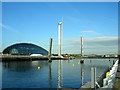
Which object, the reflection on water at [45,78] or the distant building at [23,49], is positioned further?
the distant building at [23,49]

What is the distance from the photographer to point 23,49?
15288 centimetres

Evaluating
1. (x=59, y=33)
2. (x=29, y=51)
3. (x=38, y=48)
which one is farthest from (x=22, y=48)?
(x=59, y=33)

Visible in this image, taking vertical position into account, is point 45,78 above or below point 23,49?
below

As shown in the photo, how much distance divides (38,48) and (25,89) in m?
151

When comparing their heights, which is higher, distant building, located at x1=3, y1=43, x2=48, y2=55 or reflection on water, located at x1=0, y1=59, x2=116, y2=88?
distant building, located at x1=3, y1=43, x2=48, y2=55

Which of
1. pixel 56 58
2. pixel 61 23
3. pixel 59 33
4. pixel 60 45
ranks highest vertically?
pixel 61 23

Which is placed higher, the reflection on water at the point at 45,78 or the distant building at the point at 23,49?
the distant building at the point at 23,49

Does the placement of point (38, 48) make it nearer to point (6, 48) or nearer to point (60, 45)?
point (6, 48)

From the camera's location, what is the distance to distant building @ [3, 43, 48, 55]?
5588 inches

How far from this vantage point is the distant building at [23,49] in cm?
14193

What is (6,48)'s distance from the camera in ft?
458

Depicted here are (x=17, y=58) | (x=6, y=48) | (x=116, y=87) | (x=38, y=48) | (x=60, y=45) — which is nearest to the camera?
(x=116, y=87)

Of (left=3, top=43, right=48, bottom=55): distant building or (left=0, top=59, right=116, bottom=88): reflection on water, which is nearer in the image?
(left=0, top=59, right=116, bottom=88): reflection on water

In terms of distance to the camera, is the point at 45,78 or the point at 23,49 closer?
the point at 45,78
